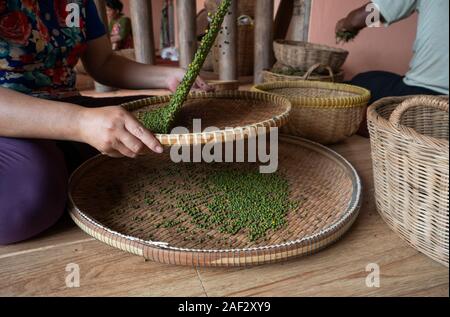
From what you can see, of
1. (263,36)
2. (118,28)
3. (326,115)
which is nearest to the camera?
(326,115)

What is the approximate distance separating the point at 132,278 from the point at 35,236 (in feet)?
0.98

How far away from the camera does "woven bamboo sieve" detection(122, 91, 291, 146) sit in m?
0.74

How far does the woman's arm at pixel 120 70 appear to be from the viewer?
1262 millimetres

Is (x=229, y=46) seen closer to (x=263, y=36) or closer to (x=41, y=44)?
(x=263, y=36)

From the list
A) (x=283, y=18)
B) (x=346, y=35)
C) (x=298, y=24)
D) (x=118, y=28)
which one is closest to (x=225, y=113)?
(x=346, y=35)

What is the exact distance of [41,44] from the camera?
0.98 m

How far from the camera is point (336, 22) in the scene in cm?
168

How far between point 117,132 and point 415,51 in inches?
26.7

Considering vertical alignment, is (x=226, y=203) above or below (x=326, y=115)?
below

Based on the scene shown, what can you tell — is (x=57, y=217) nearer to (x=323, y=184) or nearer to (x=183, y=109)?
(x=183, y=109)

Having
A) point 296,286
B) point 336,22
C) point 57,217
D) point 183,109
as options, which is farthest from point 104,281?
point 336,22

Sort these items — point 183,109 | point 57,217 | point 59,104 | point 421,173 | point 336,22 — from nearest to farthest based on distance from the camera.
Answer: point 421,173
point 59,104
point 57,217
point 183,109
point 336,22

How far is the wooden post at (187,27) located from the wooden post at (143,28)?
0.18 meters

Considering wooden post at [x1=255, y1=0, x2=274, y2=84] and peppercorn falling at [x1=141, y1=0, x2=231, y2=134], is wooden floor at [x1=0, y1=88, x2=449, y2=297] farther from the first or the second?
wooden post at [x1=255, y1=0, x2=274, y2=84]
